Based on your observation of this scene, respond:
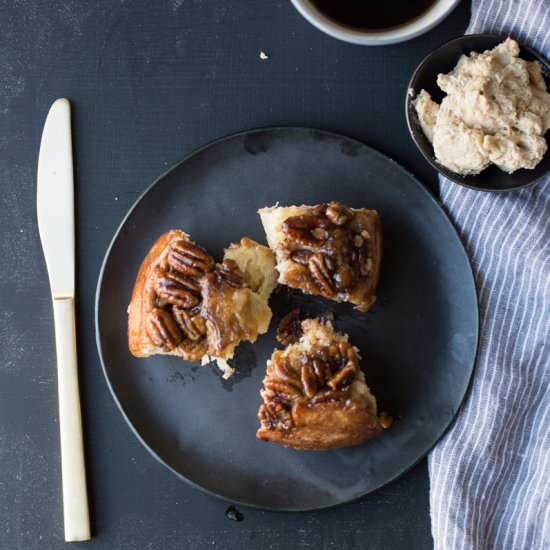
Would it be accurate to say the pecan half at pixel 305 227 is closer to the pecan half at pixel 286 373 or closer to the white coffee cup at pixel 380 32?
the pecan half at pixel 286 373

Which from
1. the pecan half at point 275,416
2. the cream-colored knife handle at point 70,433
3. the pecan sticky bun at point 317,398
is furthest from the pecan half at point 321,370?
the cream-colored knife handle at point 70,433

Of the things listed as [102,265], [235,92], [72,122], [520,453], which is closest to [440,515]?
[520,453]

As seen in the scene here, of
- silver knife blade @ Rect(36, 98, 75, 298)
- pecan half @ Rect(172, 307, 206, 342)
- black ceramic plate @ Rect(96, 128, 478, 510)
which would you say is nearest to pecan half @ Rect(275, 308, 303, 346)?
black ceramic plate @ Rect(96, 128, 478, 510)

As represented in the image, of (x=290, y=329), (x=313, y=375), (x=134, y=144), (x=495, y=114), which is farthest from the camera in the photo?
(x=134, y=144)

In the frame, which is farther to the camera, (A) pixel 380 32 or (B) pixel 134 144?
(B) pixel 134 144

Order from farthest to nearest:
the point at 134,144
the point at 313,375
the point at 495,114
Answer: the point at 134,144, the point at 313,375, the point at 495,114

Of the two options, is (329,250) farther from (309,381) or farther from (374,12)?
(374,12)

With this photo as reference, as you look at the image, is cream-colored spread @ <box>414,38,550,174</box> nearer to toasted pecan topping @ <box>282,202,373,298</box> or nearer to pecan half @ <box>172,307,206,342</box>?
toasted pecan topping @ <box>282,202,373,298</box>

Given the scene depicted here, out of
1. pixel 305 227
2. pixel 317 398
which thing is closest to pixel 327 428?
pixel 317 398
